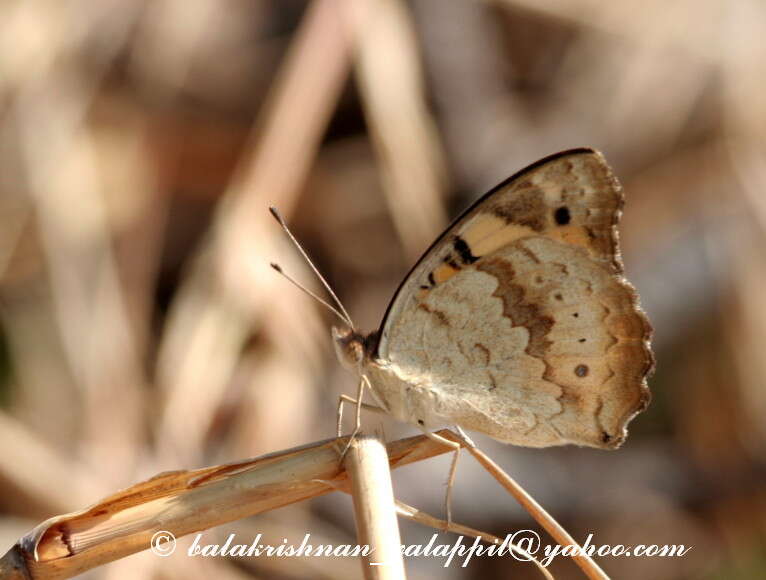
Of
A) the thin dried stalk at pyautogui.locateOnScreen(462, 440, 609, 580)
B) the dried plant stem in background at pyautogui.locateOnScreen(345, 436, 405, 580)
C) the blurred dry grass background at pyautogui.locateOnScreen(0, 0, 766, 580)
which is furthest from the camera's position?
the blurred dry grass background at pyautogui.locateOnScreen(0, 0, 766, 580)

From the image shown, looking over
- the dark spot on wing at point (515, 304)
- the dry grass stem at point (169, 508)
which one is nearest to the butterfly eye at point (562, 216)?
the dark spot on wing at point (515, 304)

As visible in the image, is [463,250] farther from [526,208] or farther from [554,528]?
[554,528]

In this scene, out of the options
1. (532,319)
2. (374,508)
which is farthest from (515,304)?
(374,508)

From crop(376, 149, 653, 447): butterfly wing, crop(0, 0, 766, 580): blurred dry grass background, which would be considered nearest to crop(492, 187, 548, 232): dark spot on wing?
crop(376, 149, 653, 447): butterfly wing

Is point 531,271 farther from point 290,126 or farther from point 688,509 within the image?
point 688,509

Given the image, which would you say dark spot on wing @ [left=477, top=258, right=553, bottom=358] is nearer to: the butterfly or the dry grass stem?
the butterfly
